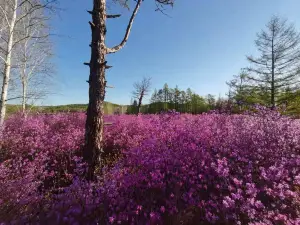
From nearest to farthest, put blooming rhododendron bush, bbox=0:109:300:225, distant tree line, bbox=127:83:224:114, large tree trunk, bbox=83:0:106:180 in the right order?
blooming rhododendron bush, bbox=0:109:300:225 → large tree trunk, bbox=83:0:106:180 → distant tree line, bbox=127:83:224:114

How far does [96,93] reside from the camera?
4105mm

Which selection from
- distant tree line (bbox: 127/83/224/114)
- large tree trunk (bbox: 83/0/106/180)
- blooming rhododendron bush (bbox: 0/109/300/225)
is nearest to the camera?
blooming rhododendron bush (bbox: 0/109/300/225)

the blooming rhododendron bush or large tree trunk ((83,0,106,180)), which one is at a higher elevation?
large tree trunk ((83,0,106,180))

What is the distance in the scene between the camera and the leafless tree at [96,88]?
4.02 meters

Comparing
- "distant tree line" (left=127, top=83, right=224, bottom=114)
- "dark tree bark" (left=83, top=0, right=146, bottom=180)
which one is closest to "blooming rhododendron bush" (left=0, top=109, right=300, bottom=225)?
"dark tree bark" (left=83, top=0, right=146, bottom=180)

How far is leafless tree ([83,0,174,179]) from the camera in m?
4.02

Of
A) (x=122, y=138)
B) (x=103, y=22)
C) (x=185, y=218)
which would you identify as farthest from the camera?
(x=122, y=138)

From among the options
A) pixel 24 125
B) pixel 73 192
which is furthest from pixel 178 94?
pixel 73 192

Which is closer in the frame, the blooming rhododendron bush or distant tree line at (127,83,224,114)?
the blooming rhododendron bush

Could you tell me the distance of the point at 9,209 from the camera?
8.20 feet

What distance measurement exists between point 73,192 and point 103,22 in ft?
11.1

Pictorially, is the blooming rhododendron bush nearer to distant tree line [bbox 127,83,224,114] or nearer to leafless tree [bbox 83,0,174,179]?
leafless tree [bbox 83,0,174,179]

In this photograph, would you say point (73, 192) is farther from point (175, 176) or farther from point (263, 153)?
point (263, 153)

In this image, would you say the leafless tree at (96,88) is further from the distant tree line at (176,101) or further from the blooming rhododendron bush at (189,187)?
the distant tree line at (176,101)
